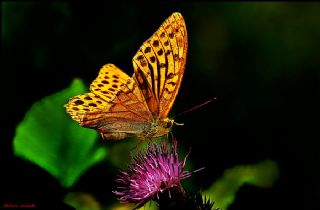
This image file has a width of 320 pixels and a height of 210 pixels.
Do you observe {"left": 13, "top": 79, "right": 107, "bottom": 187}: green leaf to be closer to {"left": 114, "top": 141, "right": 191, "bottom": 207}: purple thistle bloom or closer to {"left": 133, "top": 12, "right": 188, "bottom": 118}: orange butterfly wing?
{"left": 114, "top": 141, "right": 191, "bottom": 207}: purple thistle bloom

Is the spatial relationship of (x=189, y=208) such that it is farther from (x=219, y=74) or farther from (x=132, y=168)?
(x=219, y=74)

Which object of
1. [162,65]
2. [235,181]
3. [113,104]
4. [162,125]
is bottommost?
[235,181]

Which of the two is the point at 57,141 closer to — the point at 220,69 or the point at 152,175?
the point at 152,175

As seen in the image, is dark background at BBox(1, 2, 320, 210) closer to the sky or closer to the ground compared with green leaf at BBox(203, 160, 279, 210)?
closer to the sky

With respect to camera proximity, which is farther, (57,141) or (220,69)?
(220,69)

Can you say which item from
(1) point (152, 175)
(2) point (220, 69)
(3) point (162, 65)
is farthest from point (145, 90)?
(2) point (220, 69)

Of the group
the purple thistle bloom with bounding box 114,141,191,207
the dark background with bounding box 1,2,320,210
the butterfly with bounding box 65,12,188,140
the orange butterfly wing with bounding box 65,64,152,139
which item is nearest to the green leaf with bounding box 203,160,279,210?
the purple thistle bloom with bounding box 114,141,191,207
